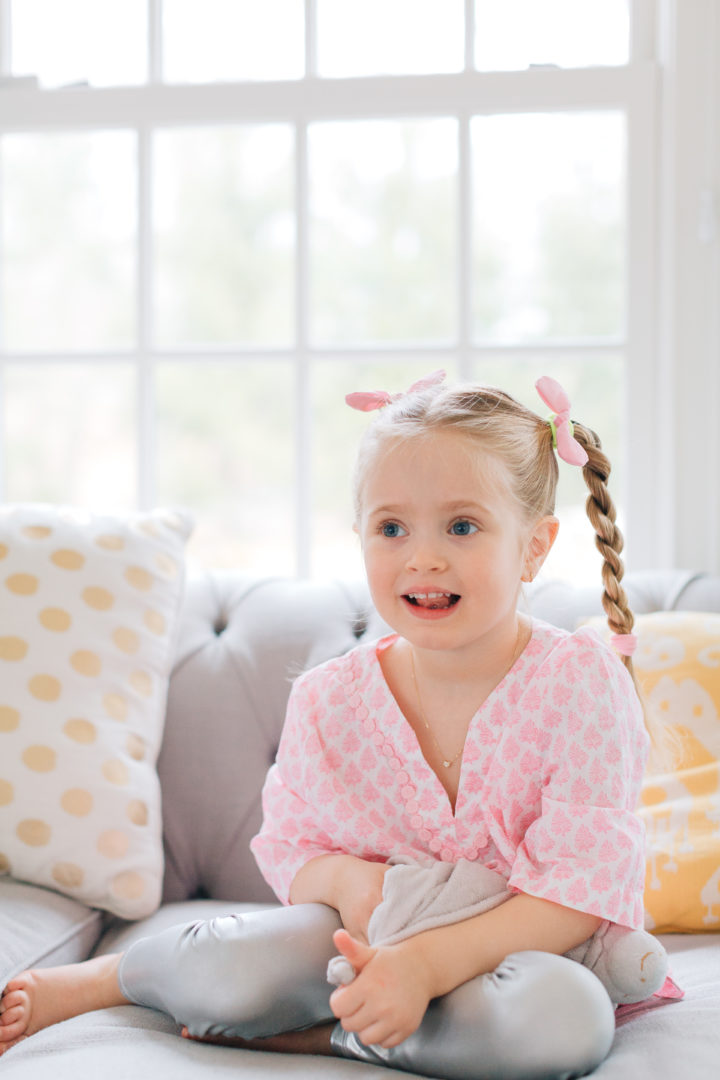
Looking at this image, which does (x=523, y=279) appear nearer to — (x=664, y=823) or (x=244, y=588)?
(x=244, y=588)

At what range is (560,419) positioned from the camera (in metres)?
1.11

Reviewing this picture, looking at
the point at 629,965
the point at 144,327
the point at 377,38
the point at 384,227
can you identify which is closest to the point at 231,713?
the point at 629,965

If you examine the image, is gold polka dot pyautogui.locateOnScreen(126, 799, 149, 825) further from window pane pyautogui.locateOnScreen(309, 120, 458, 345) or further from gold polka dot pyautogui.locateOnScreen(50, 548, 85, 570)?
window pane pyautogui.locateOnScreen(309, 120, 458, 345)

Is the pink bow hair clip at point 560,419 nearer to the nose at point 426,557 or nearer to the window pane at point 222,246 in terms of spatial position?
the nose at point 426,557

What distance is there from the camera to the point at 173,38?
1939 millimetres

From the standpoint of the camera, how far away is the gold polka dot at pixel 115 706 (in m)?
1.37

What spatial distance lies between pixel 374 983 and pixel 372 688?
0.35 metres

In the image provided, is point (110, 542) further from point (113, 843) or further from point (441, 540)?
point (441, 540)

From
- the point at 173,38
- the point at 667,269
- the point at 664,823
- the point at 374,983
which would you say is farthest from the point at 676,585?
the point at 173,38

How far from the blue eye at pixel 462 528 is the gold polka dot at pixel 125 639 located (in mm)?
576

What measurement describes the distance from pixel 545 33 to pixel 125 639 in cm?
131

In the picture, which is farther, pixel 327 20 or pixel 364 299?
pixel 364 299

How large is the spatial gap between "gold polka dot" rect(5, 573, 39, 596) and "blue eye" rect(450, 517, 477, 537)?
0.65m

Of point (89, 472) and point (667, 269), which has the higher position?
point (667, 269)
